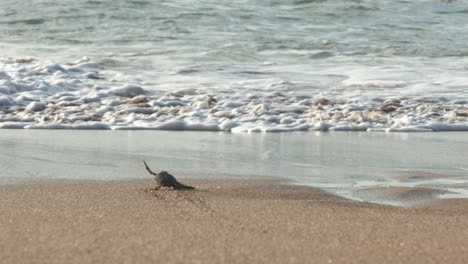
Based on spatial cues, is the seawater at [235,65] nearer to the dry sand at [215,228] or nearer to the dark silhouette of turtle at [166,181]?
the dark silhouette of turtle at [166,181]

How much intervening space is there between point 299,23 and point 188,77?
509cm

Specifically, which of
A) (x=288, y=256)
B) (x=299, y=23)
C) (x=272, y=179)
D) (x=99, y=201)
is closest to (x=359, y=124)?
(x=272, y=179)

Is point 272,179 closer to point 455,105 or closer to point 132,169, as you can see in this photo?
point 132,169

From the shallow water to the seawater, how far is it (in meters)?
0.49

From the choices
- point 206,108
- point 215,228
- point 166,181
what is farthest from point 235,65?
point 215,228

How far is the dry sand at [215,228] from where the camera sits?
193cm

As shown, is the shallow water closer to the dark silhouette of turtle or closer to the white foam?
the white foam

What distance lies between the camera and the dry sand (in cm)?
193

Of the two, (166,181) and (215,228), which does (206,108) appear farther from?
(215,228)

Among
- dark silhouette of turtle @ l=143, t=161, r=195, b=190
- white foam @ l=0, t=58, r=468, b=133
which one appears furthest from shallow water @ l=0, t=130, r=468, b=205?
dark silhouette of turtle @ l=143, t=161, r=195, b=190

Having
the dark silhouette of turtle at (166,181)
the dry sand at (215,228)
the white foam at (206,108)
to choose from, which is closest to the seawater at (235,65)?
the white foam at (206,108)

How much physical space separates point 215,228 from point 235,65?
713 centimetres

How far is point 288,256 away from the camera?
6.34 ft

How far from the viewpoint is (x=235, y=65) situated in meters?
9.30
